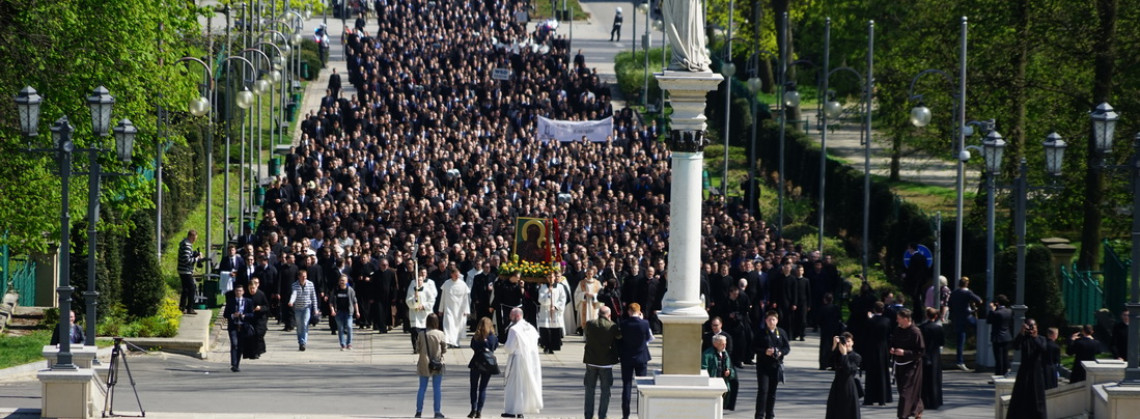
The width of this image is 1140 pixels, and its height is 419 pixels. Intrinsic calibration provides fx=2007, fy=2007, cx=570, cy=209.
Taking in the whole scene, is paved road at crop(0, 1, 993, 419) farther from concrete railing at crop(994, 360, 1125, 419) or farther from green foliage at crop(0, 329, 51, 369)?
green foliage at crop(0, 329, 51, 369)

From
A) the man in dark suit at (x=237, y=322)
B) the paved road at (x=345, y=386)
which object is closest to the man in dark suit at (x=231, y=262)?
the paved road at (x=345, y=386)

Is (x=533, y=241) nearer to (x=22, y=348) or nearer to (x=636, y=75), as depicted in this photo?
(x=22, y=348)

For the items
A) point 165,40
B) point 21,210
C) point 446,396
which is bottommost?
point 446,396

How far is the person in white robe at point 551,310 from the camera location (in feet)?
104

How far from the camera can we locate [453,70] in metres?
61.1

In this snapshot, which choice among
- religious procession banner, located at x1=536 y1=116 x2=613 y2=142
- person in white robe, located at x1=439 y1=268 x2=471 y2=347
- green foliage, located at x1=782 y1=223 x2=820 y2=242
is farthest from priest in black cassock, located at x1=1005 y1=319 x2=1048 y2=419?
religious procession banner, located at x1=536 y1=116 x2=613 y2=142

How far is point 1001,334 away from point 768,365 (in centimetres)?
664

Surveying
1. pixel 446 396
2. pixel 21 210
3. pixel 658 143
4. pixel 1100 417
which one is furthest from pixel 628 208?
pixel 1100 417

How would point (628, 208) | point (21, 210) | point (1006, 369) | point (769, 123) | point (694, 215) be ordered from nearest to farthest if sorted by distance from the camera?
point (694, 215) < point (1006, 369) < point (21, 210) < point (628, 208) < point (769, 123)

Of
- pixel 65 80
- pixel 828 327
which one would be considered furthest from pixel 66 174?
pixel 828 327

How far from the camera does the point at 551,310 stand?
3183cm

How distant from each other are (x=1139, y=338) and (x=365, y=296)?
1472 centimetres

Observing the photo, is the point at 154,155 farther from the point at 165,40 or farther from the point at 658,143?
the point at 658,143

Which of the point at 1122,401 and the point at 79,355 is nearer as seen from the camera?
the point at 1122,401
